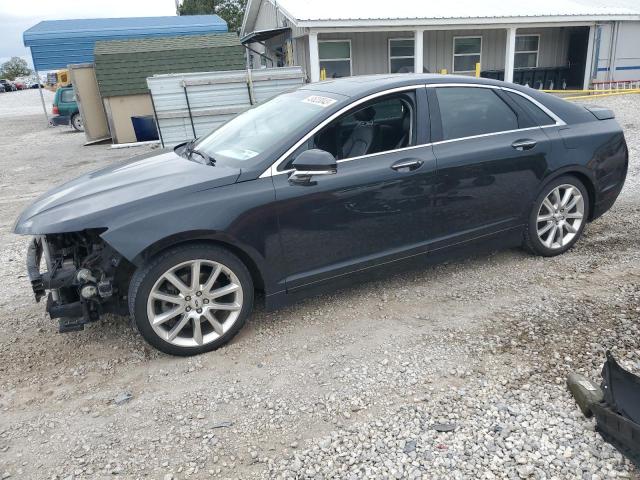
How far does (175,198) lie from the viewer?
3139 mm

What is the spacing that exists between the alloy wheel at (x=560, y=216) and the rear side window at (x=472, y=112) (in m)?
0.75

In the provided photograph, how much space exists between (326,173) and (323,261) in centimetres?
61

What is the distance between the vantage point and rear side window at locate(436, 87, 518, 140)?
391 centimetres

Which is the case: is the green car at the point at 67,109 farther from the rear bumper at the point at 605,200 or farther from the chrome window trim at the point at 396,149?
the rear bumper at the point at 605,200

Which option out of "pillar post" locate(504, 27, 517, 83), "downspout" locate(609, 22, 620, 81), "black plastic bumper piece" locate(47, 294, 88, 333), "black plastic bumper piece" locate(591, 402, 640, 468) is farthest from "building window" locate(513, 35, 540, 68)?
"black plastic bumper piece" locate(47, 294, 88, 333)

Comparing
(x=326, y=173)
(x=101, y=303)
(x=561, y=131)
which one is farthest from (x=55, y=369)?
(x=561, y=131)

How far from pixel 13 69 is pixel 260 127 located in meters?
72.6

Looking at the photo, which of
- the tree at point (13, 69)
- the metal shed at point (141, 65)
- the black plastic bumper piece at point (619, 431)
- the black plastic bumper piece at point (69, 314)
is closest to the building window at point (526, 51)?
the metal shed at point (141, 65)

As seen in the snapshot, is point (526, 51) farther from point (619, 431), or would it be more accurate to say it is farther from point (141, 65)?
point (619, 431)

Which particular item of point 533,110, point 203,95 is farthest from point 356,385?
point 203,95

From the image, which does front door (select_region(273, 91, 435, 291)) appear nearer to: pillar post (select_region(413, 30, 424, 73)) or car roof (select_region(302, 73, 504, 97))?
car roof (select_region(302, 73, 504, 97))

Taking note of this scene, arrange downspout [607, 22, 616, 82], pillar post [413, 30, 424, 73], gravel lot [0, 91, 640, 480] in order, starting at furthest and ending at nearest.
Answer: downspout [607, 22, 616, 82] → pillar post [413, 30, 424, 73] → gravel lot [0, 91, 640, 480]

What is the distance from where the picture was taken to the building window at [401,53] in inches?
703

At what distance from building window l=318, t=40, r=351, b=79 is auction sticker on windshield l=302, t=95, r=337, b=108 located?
14239 millimetres
